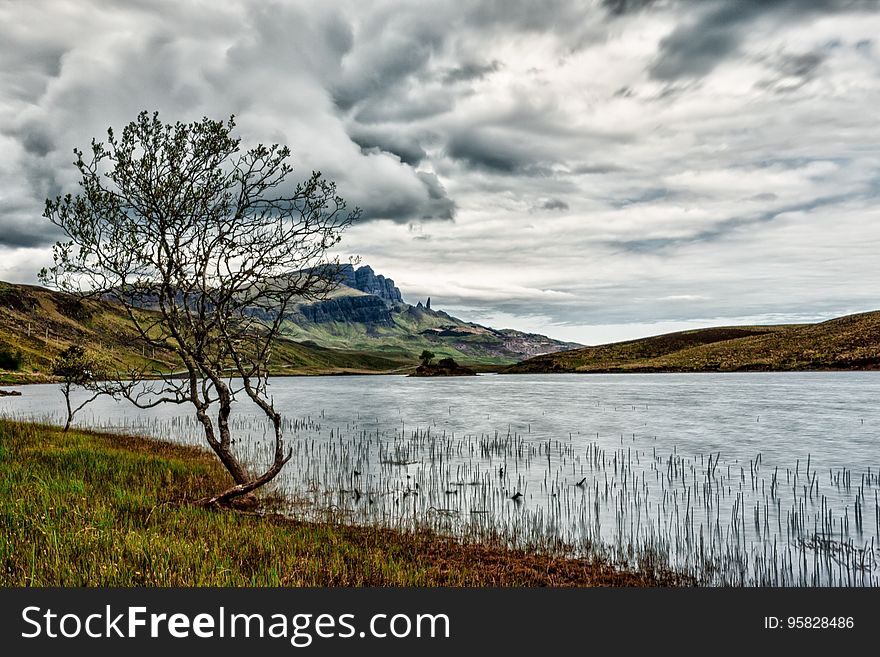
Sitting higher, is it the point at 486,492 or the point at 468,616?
the point at 468,616

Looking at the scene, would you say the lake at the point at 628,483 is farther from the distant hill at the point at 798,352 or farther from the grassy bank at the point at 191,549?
the distant hill at the point at 798,352

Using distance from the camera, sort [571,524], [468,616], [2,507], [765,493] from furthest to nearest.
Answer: [765,493] → [571,524] → [2,507] → [468,616]

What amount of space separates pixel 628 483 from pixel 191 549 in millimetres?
22963

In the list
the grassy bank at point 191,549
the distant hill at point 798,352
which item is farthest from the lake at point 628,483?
the distant hill at point 798,352

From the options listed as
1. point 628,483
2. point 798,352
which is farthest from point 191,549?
point 798,352

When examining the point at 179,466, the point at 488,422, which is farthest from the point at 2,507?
the point at 488,422

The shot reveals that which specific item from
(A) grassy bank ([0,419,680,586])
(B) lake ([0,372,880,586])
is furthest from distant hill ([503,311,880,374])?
(A) grassy bank ([0,419,680,586])

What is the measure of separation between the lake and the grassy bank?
9.09ft

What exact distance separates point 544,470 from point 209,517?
69.1 feet

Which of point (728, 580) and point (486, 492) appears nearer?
point (728, 580)

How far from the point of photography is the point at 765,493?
2612 centimetres

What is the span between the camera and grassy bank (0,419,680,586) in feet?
35.7

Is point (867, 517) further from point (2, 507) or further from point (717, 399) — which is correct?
point (717, 399)

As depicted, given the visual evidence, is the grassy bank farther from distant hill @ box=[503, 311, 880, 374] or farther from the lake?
distant hill @ box=[503, 311, 880, 374]
